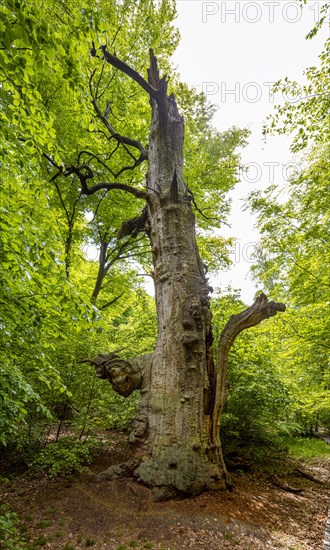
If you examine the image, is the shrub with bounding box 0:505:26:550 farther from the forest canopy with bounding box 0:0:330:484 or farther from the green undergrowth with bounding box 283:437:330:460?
the green undergrowth with bounding box 283:437:330:460

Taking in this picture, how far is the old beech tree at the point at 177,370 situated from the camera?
3.20m

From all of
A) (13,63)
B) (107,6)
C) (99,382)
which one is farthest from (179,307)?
(107,6)

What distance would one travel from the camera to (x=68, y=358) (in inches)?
188

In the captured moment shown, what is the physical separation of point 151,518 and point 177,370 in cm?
148

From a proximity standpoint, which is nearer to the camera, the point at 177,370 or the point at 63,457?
the point at 177,370

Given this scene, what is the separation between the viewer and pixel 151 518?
2.72 m

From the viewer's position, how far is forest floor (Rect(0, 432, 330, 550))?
2461 millimetres

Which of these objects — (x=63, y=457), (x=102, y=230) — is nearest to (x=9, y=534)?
(x=63, y=457)

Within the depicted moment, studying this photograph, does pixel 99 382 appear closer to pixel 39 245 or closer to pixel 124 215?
pixel 39 245

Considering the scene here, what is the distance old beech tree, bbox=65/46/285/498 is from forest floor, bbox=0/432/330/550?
21cm

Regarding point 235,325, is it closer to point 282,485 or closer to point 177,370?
point 177,370

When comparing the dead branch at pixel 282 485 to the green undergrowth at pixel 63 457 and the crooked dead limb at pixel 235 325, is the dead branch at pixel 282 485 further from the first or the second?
the green undergrowth at pixel 63 457

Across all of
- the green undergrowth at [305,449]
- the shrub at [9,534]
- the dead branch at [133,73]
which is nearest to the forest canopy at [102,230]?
the dead branch at [133,73]

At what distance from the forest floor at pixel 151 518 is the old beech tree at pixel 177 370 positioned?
210mm
